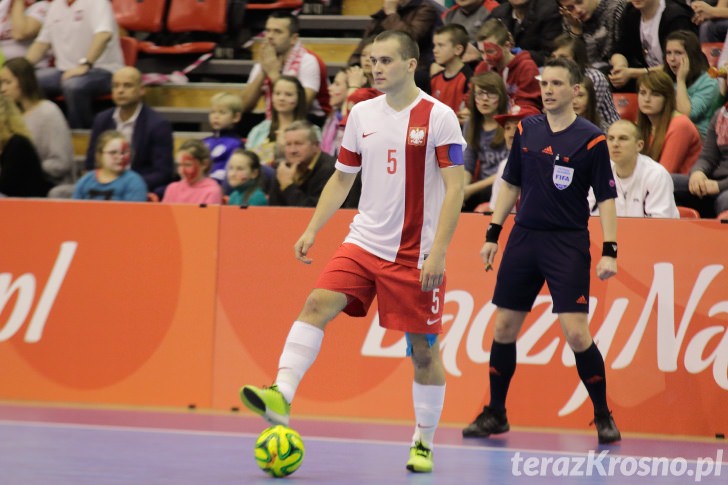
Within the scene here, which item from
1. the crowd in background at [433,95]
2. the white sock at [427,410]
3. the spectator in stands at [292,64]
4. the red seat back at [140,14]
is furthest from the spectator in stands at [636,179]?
the red seat back at [140,14]

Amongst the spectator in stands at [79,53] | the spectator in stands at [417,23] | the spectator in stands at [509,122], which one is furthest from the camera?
the spectator in stands at [79,53]

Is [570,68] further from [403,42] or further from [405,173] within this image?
[405,173]

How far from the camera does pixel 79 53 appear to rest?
12133mm

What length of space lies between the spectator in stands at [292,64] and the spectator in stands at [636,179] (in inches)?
135

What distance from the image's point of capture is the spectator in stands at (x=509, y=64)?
31.8 feet

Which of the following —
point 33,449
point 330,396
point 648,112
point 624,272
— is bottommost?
point 330,396

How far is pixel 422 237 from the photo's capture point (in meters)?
6.00

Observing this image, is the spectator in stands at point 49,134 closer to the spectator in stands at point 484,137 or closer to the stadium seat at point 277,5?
the stadium seat at point 277,5

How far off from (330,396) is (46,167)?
12.8 feet

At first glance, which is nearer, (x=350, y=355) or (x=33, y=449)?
(x=33, y=449)

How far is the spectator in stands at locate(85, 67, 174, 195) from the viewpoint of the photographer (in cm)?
1036

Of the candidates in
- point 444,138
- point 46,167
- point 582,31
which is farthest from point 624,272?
point 46,167

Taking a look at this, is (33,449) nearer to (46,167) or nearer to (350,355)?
(350,355)

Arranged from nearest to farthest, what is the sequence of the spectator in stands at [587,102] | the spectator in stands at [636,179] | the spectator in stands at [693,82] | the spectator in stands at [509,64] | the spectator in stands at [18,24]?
the spectator in stands at [636,179]
the spectator in stands at [587,102]
the spectator in stands at [693,82]
the spectator in stands at [509,64]
the spectator in stands at [18,24]
